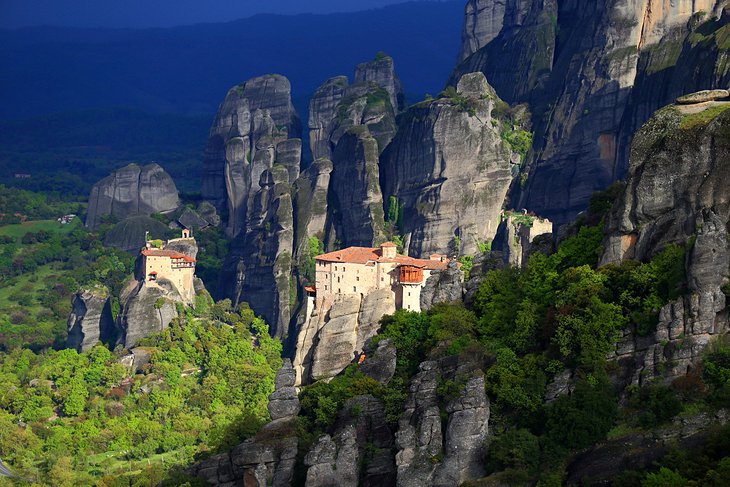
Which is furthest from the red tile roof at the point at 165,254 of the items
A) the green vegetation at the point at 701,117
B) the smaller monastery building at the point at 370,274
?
the green vegetation at the point at 701,117

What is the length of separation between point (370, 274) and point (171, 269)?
1323 inches

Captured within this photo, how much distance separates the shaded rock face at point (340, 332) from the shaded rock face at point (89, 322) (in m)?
29.9

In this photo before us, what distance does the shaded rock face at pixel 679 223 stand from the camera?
2057 inches

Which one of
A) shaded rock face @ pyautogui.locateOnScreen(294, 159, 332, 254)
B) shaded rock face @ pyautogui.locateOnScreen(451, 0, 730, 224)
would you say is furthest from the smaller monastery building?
shaded rock face @ pyautogui.locateOnScreen(294, 159, 332, 254)

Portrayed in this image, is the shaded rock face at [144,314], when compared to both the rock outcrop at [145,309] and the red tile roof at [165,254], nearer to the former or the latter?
the rock outcrop at [145,309]

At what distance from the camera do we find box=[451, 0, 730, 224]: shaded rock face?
111 meters

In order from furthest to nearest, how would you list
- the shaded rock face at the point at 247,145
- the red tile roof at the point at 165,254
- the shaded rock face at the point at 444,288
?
the shaded rock face at the point at 247,145 → the red tile roof at the point at 165,254 → the shaded rock face at the point at 444,288

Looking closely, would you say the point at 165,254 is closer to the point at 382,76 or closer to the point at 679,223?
the point at 382,76

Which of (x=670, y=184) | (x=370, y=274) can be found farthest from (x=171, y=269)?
(x=670, y=184)

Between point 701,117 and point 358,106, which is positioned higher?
point 358,106

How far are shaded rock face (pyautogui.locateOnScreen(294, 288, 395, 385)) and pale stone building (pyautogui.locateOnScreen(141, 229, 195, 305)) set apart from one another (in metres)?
28.1

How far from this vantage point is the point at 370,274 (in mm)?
89438

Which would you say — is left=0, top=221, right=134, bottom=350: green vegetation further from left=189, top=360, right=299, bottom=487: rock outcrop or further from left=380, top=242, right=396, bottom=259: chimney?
left=189, top=360, right=299, bottom=487: rock outcrop

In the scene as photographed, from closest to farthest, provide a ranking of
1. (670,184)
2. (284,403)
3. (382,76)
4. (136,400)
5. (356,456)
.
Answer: (670,184), (356,456), (284,403), (136,400), (382,76)
